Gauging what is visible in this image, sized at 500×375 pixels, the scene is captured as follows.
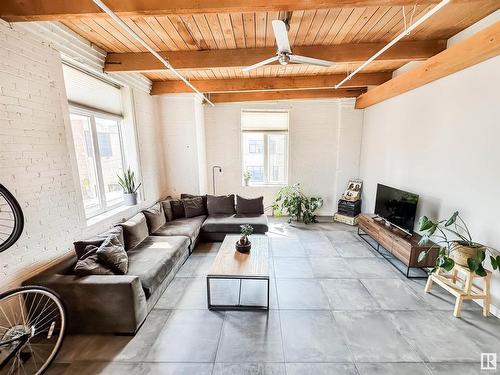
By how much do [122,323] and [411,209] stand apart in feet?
13.2

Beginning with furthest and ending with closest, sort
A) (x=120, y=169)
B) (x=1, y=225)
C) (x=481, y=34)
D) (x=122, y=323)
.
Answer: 1. (x=120, y=169)
2. (x=481, y=34)
3. (x=122, y=323)
4. (x=1, y=225)

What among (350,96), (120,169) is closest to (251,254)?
(120,169)

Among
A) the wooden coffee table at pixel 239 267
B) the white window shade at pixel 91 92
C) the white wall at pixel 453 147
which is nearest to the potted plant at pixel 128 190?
the white window shade at pixel 91 92

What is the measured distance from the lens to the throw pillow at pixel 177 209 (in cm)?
Result: 470

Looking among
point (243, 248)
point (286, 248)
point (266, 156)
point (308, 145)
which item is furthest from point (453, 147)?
point (266, 156)

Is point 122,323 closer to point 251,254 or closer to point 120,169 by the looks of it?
point 251,254

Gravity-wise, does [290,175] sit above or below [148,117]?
below

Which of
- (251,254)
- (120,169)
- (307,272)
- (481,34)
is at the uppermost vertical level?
(481,34)

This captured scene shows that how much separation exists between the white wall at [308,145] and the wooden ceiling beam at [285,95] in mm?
286

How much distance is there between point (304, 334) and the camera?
7.34 feet

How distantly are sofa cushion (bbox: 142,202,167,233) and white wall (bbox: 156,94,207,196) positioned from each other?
1.21 m

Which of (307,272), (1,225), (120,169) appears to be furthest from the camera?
(120,169)

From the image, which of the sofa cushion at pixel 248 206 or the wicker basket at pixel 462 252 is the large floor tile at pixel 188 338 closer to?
the sofa cushion at pixel 248 206

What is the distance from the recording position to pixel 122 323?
222 cm
